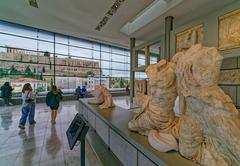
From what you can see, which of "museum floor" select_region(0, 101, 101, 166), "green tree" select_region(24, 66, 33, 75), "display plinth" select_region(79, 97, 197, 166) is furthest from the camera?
"green tree" select_region(24, 66, 33, 75)

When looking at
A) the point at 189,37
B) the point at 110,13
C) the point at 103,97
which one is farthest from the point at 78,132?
the point at 110,13

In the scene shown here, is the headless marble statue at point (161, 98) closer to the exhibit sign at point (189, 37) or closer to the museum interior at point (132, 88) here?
the museum interior at point (132, 88)

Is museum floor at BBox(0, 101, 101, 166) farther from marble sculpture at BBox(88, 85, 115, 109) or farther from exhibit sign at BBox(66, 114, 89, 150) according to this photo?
marble sculpture at BBox(88, 85, 115, 109)

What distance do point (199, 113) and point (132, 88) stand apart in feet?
32.7

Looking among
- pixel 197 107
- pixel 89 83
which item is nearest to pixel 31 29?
pixel 89 83

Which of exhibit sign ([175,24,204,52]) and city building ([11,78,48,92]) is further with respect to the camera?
city building ([11,78,48,92])

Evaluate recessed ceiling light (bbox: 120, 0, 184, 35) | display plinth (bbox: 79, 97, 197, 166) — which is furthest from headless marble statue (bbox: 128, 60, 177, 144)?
recessed ceiling light (bbox: 120, 0, 184, 35)

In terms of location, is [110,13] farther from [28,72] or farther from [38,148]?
[28,72]

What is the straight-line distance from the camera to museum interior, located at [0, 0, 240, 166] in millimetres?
1374

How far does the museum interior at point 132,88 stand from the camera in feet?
4.51

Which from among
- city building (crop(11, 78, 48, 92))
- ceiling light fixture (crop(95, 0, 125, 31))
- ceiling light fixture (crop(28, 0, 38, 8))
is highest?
ceiling light fixture (crop(28, 0, 38, 8))

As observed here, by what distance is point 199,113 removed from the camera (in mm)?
1394

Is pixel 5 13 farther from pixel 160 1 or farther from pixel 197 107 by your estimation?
pixel 197 107

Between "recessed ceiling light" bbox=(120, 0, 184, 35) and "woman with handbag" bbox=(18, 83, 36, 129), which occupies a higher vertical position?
"recessed ceiling light" bbox=(120, 0, 184, 35)
